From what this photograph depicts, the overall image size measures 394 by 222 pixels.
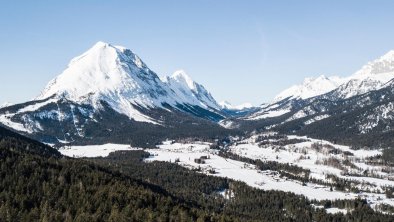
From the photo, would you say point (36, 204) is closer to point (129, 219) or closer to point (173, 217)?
point (129, 219)

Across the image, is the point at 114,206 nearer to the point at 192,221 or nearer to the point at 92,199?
the point at 92,199

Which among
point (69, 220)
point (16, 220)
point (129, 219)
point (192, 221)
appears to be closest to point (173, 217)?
point (192, 221)

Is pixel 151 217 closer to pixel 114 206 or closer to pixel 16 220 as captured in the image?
pixel 114 206

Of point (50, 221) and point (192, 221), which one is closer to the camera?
point (50, 221)

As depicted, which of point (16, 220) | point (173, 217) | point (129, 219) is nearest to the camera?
point (16, 220)

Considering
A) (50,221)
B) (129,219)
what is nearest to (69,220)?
(50,221)

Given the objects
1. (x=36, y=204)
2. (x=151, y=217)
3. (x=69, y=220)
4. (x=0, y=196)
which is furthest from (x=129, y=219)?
(x=0, y=196)

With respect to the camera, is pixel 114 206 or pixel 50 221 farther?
pixel 114 206

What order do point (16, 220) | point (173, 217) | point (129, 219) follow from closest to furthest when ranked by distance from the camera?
1. point (16, 220)
2. point (129, 219)
3. point (173, 217)
